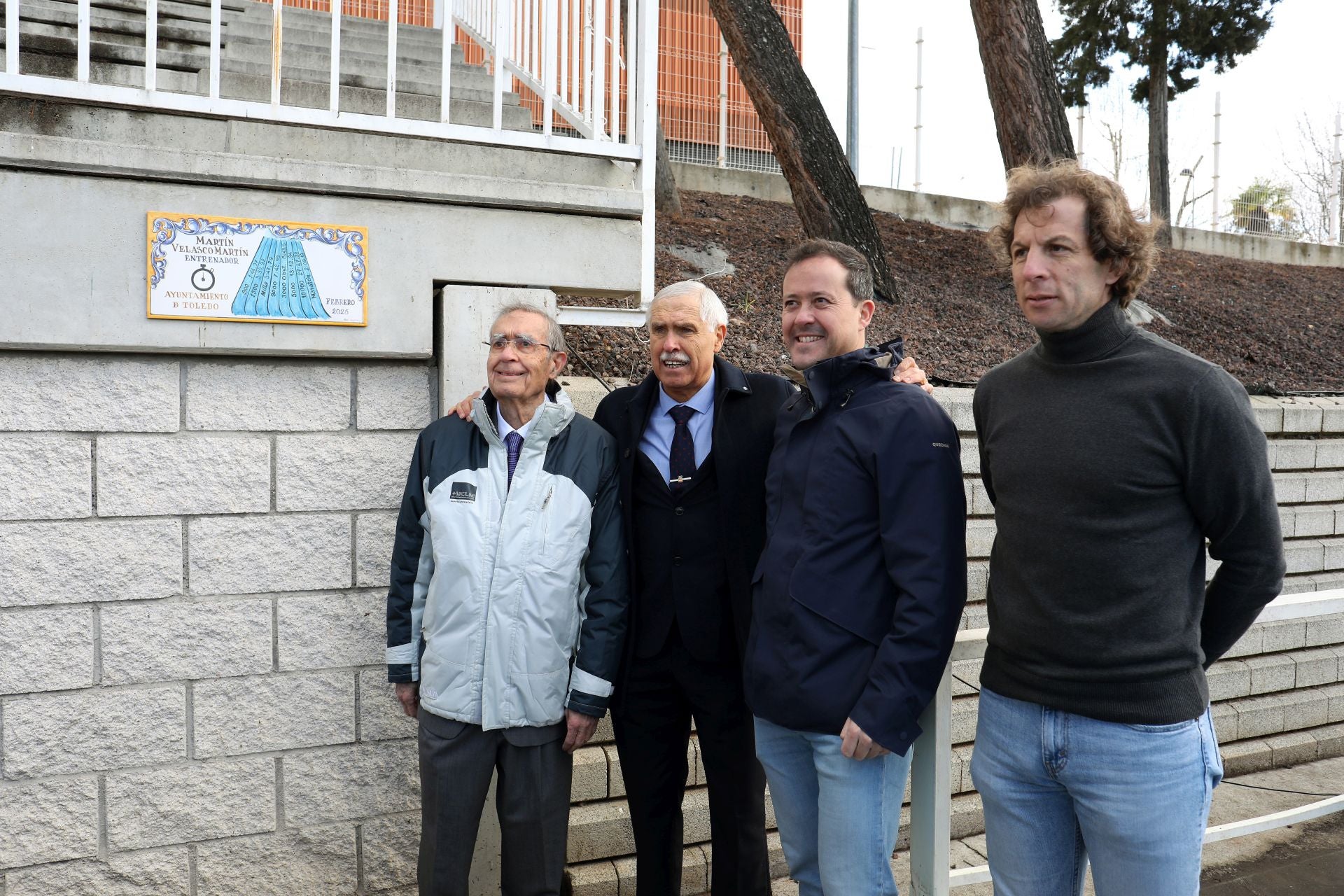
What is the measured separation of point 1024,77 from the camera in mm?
7953

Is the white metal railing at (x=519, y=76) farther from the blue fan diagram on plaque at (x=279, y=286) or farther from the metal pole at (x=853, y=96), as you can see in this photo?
the metal pole at (x=853, y=96)

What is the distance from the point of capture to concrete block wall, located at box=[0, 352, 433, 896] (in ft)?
10.3

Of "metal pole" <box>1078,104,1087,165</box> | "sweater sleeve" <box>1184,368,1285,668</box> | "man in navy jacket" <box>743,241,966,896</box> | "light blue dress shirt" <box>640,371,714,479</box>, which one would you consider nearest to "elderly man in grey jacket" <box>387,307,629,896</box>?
"light blue dress shirt" <box>640,371,714,479</box>

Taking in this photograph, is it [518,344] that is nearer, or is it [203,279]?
[518,344]

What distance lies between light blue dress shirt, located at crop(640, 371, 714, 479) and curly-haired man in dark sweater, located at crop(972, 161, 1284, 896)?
1029mm

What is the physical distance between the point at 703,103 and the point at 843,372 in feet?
32.2

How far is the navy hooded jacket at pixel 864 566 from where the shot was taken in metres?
2.33

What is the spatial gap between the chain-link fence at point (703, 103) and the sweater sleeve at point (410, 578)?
8.48 meters

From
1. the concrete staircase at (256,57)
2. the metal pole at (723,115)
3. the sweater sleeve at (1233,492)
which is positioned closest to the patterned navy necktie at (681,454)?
the sweater sleeve at (1233,492)

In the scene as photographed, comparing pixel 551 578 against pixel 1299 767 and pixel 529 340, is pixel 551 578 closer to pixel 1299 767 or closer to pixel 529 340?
pixel 529 340

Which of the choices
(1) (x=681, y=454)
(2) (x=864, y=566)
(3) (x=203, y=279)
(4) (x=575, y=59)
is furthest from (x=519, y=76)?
(2) (x=864, y=566)

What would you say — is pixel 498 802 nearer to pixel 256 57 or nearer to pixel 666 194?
pixel 256 57

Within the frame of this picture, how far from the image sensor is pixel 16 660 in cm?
313

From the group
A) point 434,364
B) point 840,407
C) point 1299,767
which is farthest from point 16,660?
point 1299,767
